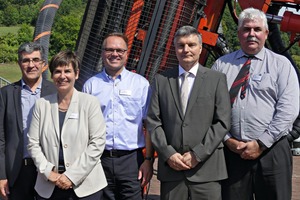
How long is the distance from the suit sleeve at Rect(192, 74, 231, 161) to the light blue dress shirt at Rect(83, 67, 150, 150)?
600 millimetres

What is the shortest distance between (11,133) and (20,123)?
0.10 m

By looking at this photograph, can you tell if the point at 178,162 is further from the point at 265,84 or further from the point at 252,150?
the point at 265,84

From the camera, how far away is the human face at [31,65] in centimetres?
406

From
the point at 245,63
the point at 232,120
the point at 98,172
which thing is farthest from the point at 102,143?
the point at 245,63

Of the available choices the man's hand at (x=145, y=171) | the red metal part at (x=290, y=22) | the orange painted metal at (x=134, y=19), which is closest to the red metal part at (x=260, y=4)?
the red metal part at (x=290, y=22)

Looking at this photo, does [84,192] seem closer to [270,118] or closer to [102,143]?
[102,143]

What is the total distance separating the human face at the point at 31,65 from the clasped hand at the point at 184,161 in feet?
3.96

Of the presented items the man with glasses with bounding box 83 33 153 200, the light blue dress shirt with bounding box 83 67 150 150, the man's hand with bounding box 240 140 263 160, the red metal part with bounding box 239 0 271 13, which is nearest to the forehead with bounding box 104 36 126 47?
the man with glasses with bounding box 83 33 153 200

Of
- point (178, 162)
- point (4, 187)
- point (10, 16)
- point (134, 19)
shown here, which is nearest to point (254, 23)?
point (178, 162)

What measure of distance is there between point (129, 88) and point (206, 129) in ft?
2.33

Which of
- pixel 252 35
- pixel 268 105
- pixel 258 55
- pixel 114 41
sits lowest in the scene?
pixel 268 105

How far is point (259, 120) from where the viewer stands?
396 centimetres

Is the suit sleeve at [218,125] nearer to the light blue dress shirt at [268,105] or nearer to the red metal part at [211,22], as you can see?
the light blue dress shirt at [268,105]

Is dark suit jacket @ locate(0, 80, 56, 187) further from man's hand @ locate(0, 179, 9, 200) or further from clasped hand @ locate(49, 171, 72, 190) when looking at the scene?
clasped hand @ locate(49, 171, 72, 190)
